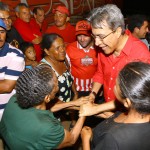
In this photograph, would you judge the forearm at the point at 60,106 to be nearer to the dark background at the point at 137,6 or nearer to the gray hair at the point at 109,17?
the gray hair at the point at 109,17

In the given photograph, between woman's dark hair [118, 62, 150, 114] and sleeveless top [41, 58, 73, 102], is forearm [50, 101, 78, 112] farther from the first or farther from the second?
woman's dark hair [118, 62, 150, 114]

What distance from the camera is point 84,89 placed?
4078 millimetres

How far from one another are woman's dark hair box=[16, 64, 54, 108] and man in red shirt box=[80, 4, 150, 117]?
0.72m

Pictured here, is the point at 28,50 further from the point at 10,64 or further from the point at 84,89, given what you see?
the point at 10,64

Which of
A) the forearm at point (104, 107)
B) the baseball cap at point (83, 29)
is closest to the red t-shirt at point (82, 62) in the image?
the baseball cap at point (83, 29)

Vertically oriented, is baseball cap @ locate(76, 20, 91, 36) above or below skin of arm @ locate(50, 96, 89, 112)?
above

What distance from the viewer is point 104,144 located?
1.59 metres

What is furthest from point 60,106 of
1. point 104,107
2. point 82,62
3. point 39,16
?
point 39,16

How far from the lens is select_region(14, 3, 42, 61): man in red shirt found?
4824 mm

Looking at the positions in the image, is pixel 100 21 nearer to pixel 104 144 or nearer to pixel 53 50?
pixel 53 50

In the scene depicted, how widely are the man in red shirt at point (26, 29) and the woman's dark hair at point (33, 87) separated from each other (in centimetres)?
301

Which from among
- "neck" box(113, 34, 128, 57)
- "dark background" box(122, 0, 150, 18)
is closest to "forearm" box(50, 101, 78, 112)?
"neck" box(113, 34, 128, 57)

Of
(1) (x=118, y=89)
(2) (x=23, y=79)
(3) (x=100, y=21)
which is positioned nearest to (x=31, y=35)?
(3) (x=100, y=21)

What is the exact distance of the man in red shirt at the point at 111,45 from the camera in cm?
234
